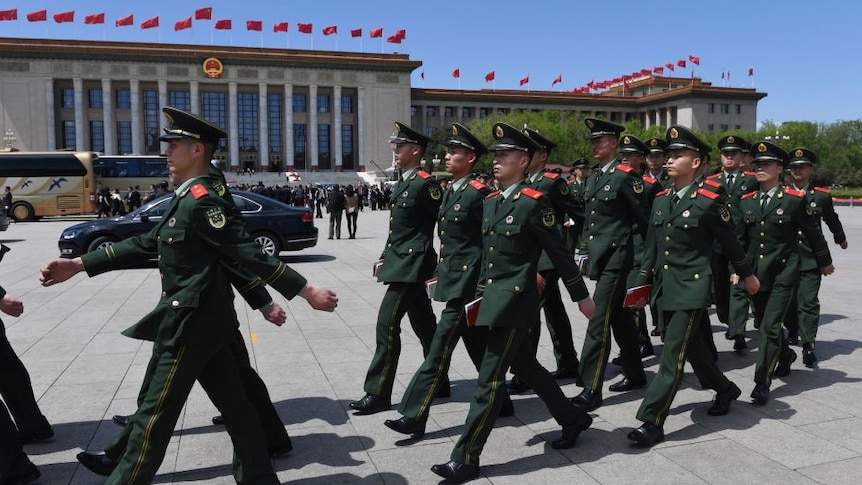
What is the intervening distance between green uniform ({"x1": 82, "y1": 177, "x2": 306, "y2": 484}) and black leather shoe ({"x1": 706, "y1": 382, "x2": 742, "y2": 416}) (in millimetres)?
3167

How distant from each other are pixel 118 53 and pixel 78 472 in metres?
69.8

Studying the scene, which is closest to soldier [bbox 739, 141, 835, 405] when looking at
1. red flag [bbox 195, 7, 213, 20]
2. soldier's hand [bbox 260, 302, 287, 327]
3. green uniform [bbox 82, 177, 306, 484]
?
soldier's hand [bbox 260, 302, 287, 327]

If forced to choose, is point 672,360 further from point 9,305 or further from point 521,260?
point 9,305

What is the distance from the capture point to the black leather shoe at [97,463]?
3912 millimetres

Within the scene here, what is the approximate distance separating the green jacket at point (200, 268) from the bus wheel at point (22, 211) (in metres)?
31.6

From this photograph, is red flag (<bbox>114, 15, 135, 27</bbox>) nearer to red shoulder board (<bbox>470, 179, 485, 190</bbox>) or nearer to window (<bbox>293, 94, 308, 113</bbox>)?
window (<bbox>293, 94, 308, 113</bbox>)

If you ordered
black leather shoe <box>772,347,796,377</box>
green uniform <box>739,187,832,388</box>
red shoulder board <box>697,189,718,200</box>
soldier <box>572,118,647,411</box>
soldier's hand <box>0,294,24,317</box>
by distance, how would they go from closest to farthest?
soldier's hand <box>0,294,24,317</box> → red shoulder board <box>697,189,718,200</box> → soldier <box>572,118,647,411</box> → green uniform <box>739,187,832,388</box> → black leather shoe <box>772,347,796,377</box>

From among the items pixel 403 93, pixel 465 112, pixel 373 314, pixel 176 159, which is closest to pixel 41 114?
pixel 403 93

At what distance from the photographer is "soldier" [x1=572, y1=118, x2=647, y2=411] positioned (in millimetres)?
5305

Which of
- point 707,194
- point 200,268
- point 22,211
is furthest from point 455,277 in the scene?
point 22,211

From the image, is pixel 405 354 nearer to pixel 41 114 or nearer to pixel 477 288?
pixel 477 288

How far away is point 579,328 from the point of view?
27.0ft

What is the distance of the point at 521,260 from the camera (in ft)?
13.4

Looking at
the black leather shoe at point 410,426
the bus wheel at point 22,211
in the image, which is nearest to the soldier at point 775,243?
the black leather shoe at point 410,426
